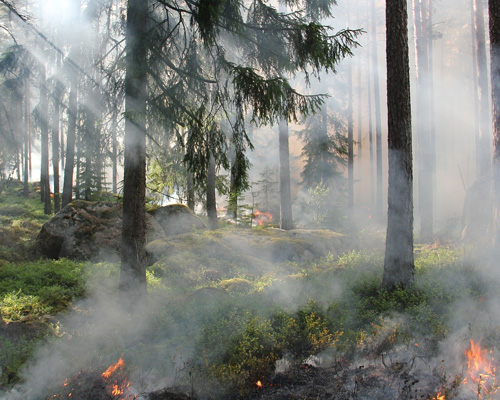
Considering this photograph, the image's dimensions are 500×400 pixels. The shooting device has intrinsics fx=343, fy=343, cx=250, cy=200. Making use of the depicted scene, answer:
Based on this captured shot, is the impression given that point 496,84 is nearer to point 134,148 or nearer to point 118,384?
point 134,148

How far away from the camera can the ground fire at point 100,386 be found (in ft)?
14.8

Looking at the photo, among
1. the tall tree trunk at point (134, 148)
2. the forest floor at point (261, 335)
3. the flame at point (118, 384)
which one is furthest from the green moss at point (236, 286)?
the flame at point (118, 384)

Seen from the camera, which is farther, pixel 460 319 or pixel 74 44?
pixel 74 44

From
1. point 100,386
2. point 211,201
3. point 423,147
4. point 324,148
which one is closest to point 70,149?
point 211,201

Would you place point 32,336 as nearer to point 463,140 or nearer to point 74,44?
point 74,44

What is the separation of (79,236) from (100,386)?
7339 millimetres

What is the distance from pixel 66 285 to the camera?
27.1 feet

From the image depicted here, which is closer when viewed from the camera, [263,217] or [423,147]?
[423,147]

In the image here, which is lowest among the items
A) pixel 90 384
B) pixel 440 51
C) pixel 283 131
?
pixel 90 384

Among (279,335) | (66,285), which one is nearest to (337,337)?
(279,335)

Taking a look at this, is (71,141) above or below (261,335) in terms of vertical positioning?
above

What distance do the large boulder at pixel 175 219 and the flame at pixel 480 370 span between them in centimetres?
1068

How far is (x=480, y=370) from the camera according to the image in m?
4.84

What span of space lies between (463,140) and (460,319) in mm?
38921
